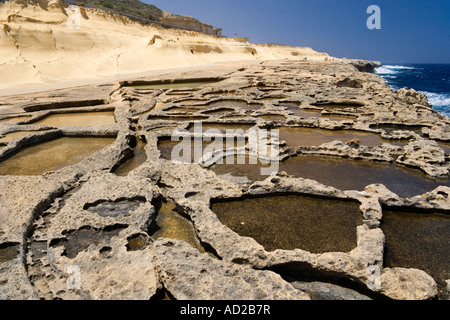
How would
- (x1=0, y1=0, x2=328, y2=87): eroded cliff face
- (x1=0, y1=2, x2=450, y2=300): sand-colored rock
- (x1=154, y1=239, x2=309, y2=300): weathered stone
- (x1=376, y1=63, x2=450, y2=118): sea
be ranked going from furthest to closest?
(x1=376, y1=63, x2=450, y2=118): sea < (x1=0, y1=0, x2=328, y2=87): eroded cliff face < (x1=0, y1=2, x2=450, y2=300): sand-colored rock < (x1=154, y1=239, x2=309, y2=300): weathered stone

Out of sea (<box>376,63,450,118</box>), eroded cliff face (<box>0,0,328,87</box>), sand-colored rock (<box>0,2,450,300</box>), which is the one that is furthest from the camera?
sea (<box>376,63,450,118</box>)

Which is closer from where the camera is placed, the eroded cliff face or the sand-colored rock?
the sand-colored rock

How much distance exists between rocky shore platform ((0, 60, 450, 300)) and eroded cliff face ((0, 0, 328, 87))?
12351mm

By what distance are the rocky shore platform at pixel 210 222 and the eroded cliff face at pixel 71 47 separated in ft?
40.5

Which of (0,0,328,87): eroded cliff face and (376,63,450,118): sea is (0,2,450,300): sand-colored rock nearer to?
(0,0,328,87): eroded cliff face

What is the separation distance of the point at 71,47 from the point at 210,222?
2308cm

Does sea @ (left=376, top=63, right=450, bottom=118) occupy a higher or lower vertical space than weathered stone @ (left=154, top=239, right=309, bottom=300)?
higher

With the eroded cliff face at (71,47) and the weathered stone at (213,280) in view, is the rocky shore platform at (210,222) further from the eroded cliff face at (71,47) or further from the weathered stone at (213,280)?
the eroded cliff face at (71,47)

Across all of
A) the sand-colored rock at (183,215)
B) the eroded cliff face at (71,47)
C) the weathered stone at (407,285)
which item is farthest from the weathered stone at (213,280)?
the eroded cliff face at (71,47)

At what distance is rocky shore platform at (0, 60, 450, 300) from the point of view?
8.78 ft

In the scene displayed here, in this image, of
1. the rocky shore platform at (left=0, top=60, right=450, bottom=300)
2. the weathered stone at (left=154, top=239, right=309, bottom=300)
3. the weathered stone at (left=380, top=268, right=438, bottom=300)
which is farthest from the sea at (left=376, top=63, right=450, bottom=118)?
the weathered stone at (left=154, top=239, right=309, bottom=300)

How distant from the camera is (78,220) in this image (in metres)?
3.56

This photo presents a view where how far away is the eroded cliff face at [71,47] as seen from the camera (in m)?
17.8
